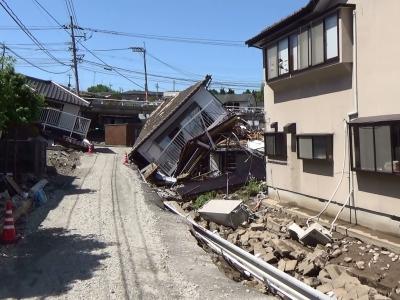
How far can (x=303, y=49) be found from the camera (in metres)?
14.4

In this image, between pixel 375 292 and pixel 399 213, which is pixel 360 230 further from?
pixel 375 292

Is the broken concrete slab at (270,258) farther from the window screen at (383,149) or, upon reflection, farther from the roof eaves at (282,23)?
the roof eaves at (282,23)

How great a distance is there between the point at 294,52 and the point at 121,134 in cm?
3275

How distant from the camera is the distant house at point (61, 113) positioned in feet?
116

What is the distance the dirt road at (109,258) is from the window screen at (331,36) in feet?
19.3

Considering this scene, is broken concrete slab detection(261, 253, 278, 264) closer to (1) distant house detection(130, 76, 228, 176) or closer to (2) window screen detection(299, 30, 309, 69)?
(2) window screen detection(299, 30, 309, 69)

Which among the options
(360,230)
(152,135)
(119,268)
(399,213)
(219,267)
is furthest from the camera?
(152,135)

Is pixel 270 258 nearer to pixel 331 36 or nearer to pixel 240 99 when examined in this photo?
pixel 331 36

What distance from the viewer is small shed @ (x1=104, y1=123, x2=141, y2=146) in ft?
151

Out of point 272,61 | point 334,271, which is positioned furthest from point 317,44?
point 334,271

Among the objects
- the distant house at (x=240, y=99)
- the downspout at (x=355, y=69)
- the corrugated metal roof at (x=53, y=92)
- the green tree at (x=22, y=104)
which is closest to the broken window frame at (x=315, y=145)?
the downspout at (x=355, y=69)

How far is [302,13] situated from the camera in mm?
14078

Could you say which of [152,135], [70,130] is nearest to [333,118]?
[152,135]

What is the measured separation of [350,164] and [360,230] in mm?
1686
